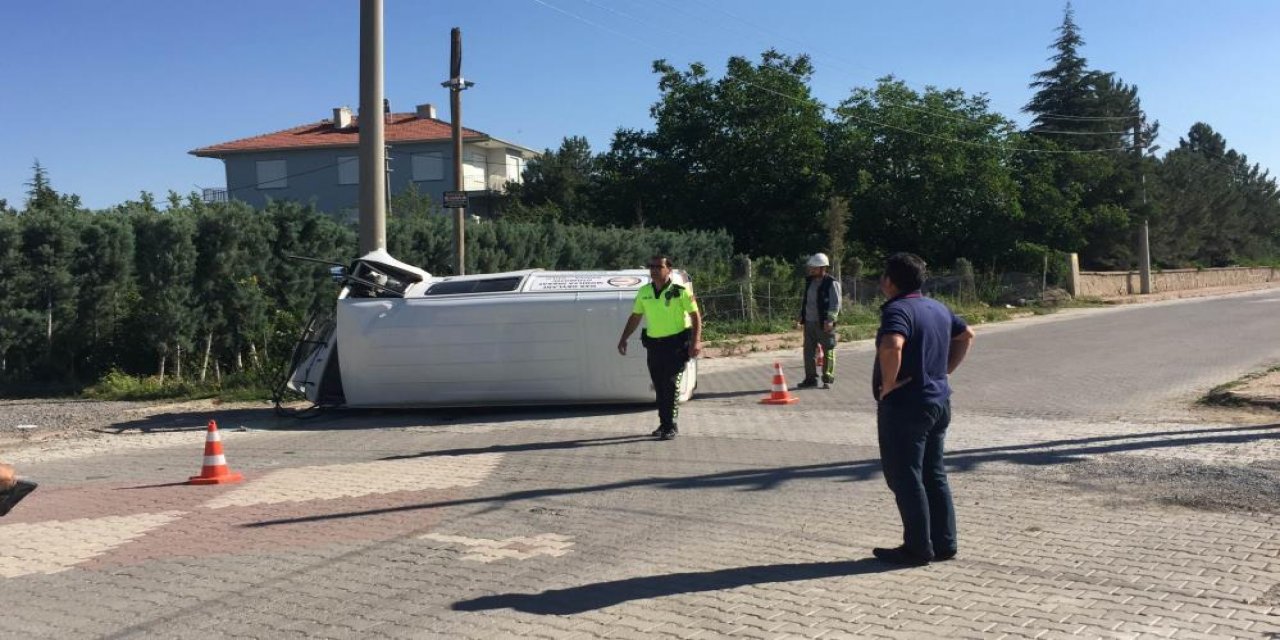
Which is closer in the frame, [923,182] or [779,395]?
[779,395]

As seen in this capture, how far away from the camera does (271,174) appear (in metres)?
56.8

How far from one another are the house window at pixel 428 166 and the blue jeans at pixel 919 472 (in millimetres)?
53400

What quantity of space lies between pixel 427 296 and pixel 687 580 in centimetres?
755

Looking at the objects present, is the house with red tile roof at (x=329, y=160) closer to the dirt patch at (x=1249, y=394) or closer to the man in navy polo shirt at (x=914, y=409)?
the dirt patch at (x=1249, y=394)

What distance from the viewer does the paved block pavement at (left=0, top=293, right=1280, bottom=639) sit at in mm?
5055

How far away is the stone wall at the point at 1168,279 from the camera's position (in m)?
44.8

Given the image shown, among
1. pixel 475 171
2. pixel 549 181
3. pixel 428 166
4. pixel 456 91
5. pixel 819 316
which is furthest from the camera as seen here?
pixel 549 181

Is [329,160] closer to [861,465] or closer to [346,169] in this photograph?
[346,169]

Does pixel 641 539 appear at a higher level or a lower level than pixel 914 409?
lower

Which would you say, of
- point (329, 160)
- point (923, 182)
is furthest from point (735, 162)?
point (329, 160)

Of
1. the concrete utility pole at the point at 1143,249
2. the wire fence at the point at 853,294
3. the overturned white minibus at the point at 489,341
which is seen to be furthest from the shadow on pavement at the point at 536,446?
the concrete utility pole at the point at 1143,249

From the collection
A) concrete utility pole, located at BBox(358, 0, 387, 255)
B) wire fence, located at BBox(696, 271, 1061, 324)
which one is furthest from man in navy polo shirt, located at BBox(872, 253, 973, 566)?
wire fence, located at BBox(696, 271, 1061, 324)

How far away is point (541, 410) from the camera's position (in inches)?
509

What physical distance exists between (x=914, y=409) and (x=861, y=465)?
322 cm
